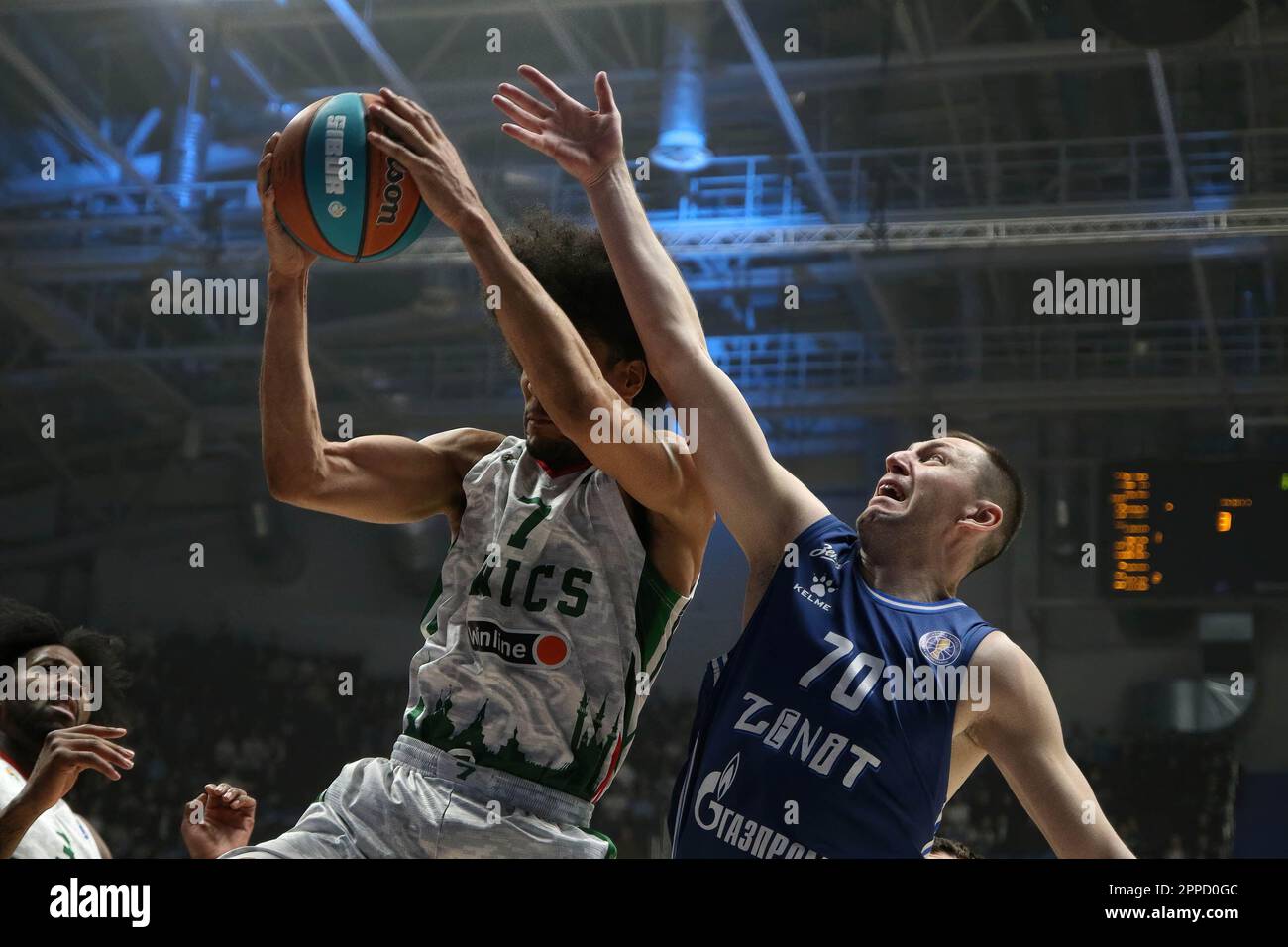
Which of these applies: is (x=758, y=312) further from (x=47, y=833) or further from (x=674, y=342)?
(x=674, y=342)

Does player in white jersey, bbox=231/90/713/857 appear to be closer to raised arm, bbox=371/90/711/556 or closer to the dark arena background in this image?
raised arm, bbox=371/90/711/556

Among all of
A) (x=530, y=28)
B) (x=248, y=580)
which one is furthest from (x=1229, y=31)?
(x=248, y=580)

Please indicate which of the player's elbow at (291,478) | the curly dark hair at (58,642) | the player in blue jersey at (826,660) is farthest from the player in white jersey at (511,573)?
the curly dark hair at (58,642)

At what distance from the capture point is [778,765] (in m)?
1.87

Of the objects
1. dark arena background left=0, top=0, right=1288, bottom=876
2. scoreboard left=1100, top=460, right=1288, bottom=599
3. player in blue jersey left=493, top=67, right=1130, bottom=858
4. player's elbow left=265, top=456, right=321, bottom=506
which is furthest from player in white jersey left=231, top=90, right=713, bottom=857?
dark arena background left=0, top=0, right=1288, bottom=876

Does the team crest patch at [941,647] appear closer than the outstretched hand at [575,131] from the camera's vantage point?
Yes

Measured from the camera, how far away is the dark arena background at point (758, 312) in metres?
9.16

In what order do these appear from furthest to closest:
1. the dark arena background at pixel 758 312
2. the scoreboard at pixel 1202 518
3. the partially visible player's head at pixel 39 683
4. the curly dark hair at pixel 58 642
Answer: the dark arena background at pixel 758 312
the scoreboard at pixel 1202 518
the curly dark hair at pixel 58 642
the partially visible player's head at pixel 39 683

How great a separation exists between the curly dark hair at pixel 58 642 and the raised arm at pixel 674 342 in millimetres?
1629

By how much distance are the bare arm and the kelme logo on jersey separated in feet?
1.84

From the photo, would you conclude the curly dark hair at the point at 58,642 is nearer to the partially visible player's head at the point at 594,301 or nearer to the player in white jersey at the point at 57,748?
the player in white jersey at the point at 57,748

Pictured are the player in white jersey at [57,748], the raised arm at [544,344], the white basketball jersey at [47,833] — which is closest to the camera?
the raised arm at [544,344]

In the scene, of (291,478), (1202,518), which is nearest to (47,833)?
(291,478)

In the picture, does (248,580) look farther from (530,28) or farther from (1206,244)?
(1206,244)
